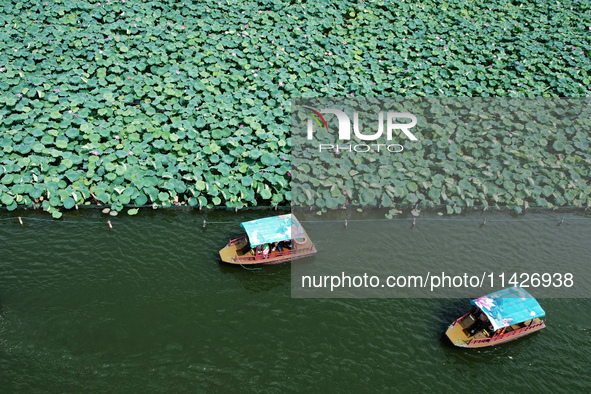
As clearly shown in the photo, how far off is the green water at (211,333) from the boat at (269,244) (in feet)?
1.86

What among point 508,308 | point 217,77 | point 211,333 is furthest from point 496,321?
point 217,77

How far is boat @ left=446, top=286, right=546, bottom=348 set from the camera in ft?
56.2

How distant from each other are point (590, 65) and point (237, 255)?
27.9m

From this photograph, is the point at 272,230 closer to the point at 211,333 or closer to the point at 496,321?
the point at 211,333

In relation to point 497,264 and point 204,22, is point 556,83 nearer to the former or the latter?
point 497,264

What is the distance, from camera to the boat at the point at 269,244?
20.0 m

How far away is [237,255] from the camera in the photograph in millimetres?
20234

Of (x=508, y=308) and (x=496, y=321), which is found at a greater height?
(x=508, y=308)

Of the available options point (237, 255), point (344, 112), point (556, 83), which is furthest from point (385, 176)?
point (556, 83)

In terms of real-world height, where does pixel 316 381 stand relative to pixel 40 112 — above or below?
below

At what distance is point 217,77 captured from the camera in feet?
91.7

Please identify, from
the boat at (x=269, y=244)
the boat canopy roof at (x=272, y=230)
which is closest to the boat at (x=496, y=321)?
the boat at (x=269, y=244)

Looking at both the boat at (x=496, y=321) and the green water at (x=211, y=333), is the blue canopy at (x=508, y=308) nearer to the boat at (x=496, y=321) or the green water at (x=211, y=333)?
the boat at (x=496, y=321)

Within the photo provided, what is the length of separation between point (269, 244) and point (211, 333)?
4.60 m
